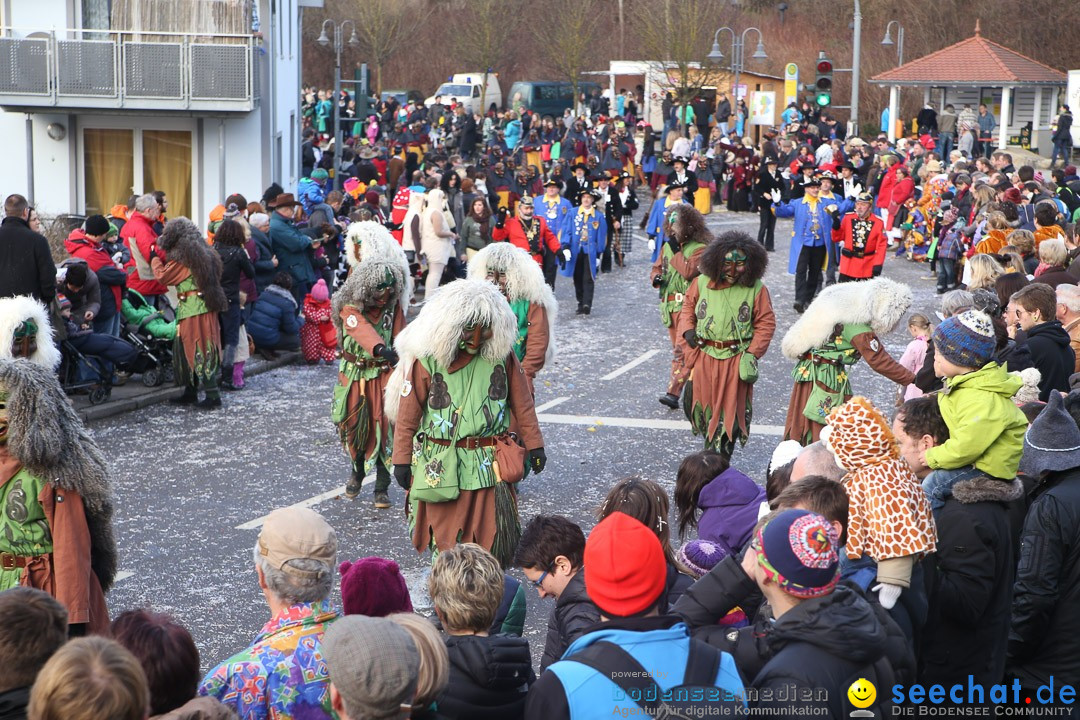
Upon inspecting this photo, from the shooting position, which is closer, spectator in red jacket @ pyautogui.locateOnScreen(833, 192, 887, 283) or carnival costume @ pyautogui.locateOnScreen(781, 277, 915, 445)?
carnival costume @ pyautogui.locateOnScreen(781, 277, 915, 445)

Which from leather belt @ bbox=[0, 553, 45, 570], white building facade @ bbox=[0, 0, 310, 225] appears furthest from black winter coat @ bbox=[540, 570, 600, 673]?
white building facade @ bbox=[0, 0, 310, 225]

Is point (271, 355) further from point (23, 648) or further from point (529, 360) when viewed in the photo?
point (23, 648)

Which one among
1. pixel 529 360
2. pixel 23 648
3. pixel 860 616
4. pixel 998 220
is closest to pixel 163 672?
pixel 23 648

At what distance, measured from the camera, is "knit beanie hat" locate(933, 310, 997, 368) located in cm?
518

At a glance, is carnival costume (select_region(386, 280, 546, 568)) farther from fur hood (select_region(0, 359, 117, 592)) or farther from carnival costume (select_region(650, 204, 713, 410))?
carnival costume (select_region(650, 204, 713, 410))

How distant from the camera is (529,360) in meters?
8.88

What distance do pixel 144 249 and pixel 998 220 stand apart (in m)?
9.11

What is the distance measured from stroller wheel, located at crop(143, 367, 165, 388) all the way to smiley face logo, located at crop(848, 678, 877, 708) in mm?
9685

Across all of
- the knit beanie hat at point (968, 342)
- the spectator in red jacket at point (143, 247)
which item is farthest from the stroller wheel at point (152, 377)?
the knit beanie hat at point (968, 342)

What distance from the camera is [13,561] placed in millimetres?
5008

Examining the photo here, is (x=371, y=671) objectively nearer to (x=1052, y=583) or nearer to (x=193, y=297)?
(x=1052, y=583)

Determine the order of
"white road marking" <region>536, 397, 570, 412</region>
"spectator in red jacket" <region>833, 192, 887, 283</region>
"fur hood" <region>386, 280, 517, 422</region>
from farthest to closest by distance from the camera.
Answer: "spectator in red jacket" <region>833, 192, 887, 283</region>
"white road marking" <region>536, 397, 570, 412</region>
"fur hood" <region>386, 280, 517, 422</region>

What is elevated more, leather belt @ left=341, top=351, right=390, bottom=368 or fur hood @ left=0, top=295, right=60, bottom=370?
fur hood @ left=0, top=295, right=60, bottom=370

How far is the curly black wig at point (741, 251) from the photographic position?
30.2 ft
